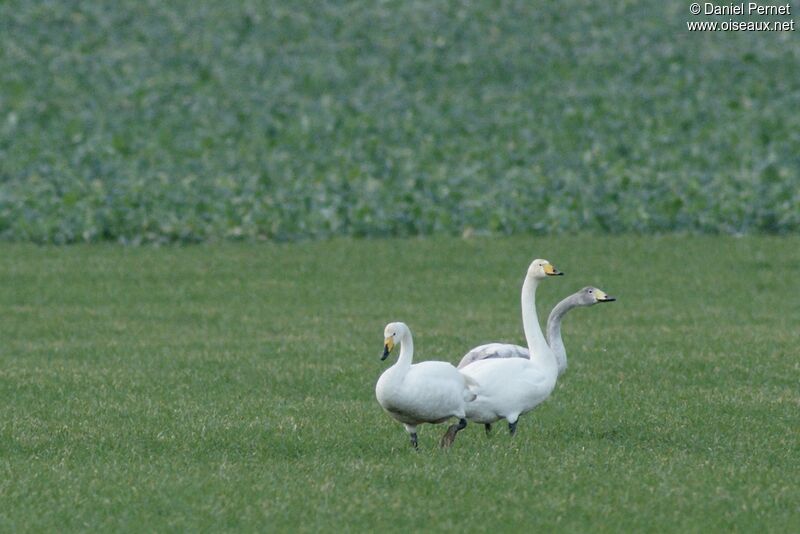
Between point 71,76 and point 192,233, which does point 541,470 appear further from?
point 71,76

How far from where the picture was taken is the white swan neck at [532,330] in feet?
36.8

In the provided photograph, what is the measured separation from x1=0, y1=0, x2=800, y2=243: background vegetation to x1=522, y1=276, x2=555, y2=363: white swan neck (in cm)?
1322

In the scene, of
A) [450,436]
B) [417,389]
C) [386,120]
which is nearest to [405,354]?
[417,389]

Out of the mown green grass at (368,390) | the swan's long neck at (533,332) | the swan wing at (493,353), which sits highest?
the swan's long neck at (533,332)

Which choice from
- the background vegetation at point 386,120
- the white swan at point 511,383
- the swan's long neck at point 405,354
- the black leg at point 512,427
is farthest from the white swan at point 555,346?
the background vegetation at point 386,120

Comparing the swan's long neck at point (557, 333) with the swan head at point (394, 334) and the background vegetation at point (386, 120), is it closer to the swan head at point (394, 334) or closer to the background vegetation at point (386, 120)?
the swan head at point (394, 334)

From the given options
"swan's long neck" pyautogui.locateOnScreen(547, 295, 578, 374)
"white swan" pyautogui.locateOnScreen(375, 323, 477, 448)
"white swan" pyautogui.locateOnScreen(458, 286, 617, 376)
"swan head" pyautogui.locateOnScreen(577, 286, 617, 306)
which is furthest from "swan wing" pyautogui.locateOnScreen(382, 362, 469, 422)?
"swan head" pyautogui.locateOnScreen(577, 286, 617, 306)

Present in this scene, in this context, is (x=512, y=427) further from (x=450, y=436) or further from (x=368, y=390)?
(x=368, y=390)

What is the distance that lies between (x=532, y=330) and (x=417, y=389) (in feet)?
5.55

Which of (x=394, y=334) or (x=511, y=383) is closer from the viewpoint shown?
(x=394, y=334)

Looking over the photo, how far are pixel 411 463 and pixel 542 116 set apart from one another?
23.0m

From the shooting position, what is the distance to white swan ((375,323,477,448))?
9953 millimetres

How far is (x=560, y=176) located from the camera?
27328mm

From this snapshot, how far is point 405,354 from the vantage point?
33.4 feet
